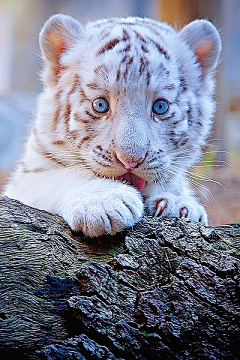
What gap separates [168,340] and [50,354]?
0.33 m

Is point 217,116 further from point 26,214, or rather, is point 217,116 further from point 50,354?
point 50,354

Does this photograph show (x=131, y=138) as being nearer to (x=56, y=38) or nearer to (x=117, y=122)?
(x=117, y=122)

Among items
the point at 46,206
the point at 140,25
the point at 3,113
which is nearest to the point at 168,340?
the point at 46,206

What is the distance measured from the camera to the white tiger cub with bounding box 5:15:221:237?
1960 mm

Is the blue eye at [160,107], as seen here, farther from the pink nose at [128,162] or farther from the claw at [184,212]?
the claw at [184,212]

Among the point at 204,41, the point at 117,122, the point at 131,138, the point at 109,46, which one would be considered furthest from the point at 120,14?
the point at 131,138

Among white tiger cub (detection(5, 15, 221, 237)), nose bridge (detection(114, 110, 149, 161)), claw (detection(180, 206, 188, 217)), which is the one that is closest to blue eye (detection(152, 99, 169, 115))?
white tiger cub (detection(5, 15, 221, 237))

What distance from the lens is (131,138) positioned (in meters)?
1.97

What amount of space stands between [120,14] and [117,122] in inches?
229

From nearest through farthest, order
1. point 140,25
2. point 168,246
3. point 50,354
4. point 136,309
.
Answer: point 50,354
point 136,309
point 168,246
point 140,25

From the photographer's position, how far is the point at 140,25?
2.57 m

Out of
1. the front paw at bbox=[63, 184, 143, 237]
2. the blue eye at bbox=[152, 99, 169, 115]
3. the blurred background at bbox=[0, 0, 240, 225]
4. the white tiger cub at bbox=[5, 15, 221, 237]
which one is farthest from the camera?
the blurred background at bbox=[0, 0, 240, 225]

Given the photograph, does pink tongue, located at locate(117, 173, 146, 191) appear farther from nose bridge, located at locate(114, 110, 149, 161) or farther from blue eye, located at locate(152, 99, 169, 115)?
blue eye, located at locate(152, 99, 169, 115)

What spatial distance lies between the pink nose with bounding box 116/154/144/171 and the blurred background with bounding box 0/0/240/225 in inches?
75.9
